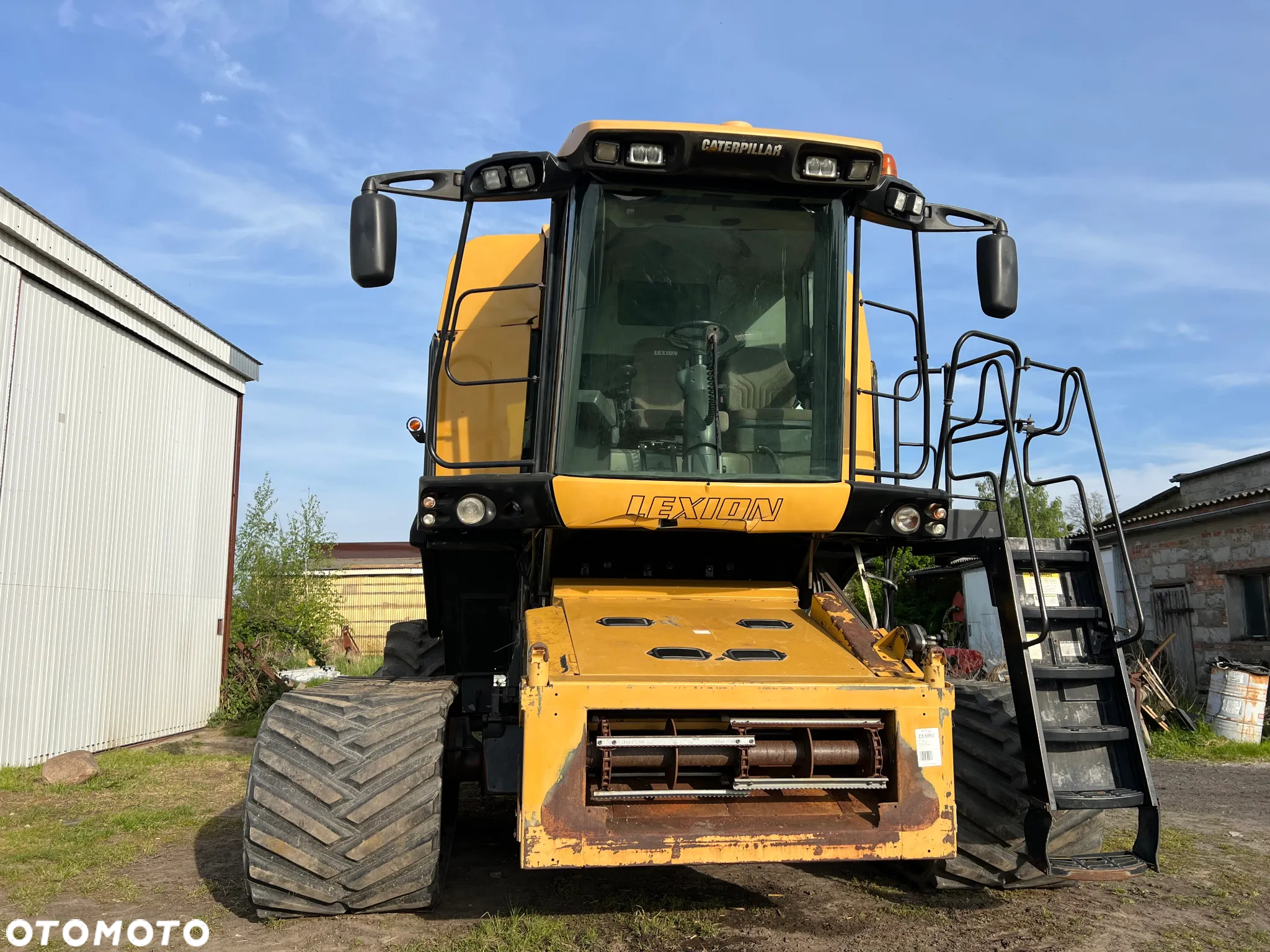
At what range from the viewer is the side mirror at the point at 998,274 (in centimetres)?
534

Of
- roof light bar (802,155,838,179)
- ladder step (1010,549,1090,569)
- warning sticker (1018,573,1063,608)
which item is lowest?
warning sticker (1018,573,1063,608)

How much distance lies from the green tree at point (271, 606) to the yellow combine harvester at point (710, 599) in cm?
1038

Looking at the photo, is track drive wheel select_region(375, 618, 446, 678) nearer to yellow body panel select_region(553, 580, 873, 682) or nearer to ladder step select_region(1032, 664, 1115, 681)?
yellow body panel select_region(553, 580, 873, 682)

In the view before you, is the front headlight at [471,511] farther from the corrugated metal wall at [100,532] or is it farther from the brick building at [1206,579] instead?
the brick building at [1206,579]

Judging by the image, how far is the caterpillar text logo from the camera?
15.5 feet

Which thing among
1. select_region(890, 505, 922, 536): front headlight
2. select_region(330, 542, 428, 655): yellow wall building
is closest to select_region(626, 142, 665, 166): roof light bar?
select_region(890, 505, 922, 536): front headlight

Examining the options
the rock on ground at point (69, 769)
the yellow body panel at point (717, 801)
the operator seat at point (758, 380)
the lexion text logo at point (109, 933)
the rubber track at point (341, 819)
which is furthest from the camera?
the rock on ground at point (69, 769)

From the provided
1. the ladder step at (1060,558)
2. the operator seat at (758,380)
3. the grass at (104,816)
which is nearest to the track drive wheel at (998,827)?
the ladder step at (1060,558)

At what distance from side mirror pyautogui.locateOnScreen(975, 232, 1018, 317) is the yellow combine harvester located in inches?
0.7

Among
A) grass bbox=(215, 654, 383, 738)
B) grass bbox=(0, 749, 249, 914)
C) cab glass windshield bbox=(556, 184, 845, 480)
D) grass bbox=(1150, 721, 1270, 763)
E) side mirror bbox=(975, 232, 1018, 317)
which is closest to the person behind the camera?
cab glass windshield bbox=(556, 184, 845, 480)

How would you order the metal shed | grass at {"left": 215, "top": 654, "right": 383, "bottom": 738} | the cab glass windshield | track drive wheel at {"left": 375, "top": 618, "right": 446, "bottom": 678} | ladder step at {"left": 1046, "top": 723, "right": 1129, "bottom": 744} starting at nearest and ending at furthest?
ladder step at {"left": 1046, "top": 723, "right": 1129, "bottom": 744} → the cab glass windshield → track drive wheel at {"left": 375, "top": 618, "right": 446, "bottom": 678} → the metal shed → grass at {"left": 215, "top": 654, "right": 383, "bottom": 738}

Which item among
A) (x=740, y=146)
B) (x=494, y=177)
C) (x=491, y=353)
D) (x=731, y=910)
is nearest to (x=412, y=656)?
→ (x=491, y=353)

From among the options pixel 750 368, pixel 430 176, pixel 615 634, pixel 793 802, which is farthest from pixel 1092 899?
pixel 430 176

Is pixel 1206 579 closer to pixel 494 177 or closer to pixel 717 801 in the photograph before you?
pixel 717 801
